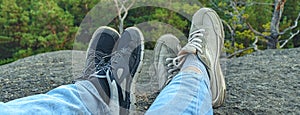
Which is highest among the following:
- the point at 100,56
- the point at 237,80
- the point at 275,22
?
the point at 275,22

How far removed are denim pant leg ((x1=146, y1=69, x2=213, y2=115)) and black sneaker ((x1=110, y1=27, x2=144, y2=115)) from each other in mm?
193

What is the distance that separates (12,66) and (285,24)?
2284mm

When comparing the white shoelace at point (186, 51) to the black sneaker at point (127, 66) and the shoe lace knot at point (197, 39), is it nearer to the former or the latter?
the shoe lace knot at point (197, 39)

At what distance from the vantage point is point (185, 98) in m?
0.83

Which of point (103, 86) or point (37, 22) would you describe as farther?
point (37, 22)

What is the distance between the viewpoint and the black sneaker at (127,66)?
1067 millimetres

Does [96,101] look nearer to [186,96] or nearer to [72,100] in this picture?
[72,100]

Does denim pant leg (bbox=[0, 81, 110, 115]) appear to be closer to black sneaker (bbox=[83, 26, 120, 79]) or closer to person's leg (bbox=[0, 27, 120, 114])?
person's leg (bbox=[0, 27, 120, 114])

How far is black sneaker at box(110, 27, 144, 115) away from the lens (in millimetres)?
1067

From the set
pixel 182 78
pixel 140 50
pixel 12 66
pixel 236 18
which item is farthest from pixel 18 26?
pixel 182 78

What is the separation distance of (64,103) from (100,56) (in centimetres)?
43

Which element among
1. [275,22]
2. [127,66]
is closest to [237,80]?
[127,66]

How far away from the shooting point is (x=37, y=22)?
3.63m

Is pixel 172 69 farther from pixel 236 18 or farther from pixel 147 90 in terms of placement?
pixel 236 18
